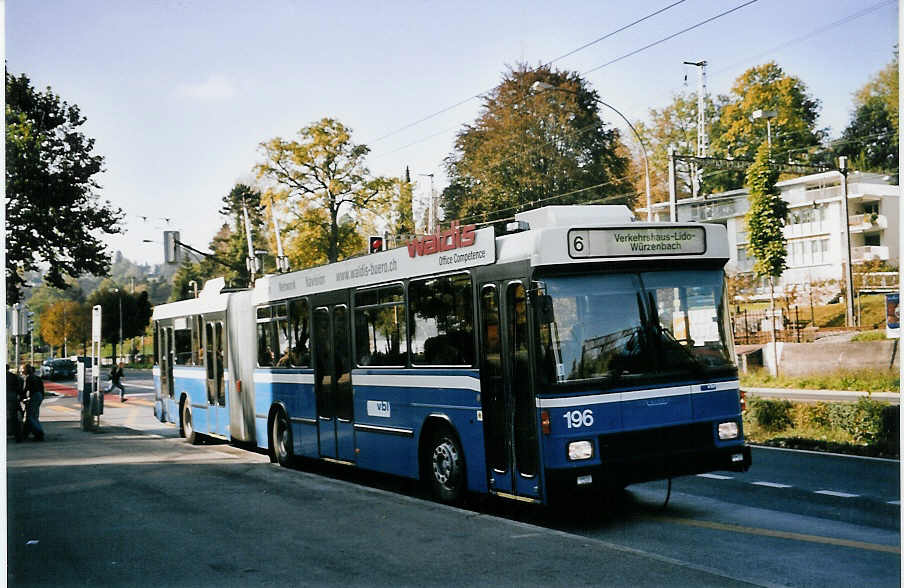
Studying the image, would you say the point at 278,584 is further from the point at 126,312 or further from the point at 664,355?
the point at 126,312

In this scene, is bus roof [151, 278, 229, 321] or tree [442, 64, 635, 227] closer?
bus roof [151, 278, 229, 321]

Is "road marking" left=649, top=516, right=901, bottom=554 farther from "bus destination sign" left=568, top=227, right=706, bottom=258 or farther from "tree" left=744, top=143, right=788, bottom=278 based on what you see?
"tree" left=744, top=143, right=788, bottom=278

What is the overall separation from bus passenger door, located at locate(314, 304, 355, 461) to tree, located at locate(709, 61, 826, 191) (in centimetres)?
3915

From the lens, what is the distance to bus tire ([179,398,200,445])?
66.6ft

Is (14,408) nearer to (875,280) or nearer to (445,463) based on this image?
(445,463)

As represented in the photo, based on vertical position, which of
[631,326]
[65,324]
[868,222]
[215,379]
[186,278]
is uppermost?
[186,278]

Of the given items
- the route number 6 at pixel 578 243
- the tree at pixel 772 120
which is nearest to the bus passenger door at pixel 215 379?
the route number 6 at pixel 578 243

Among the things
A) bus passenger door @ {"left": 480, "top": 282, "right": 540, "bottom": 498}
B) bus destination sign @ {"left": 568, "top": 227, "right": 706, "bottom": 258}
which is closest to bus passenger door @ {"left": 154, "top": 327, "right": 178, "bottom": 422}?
bus passenger door @ {"left": 480, "top": 282, "right": 540, "bottom": 498}

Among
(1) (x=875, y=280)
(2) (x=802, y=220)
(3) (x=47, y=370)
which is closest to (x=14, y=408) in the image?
(1) (x=875, y=280)

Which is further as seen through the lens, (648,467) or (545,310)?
(648,467)

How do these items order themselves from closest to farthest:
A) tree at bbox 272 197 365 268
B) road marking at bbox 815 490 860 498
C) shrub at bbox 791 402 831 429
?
1. road marking at bbox 815 490 860 498
2. shrub at bbox 791 402 831 429
3. tree at bbox 272 197 365 268

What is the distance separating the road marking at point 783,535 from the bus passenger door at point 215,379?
34.0 feet

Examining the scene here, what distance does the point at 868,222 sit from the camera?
148ft

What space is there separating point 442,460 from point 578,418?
2.42m
